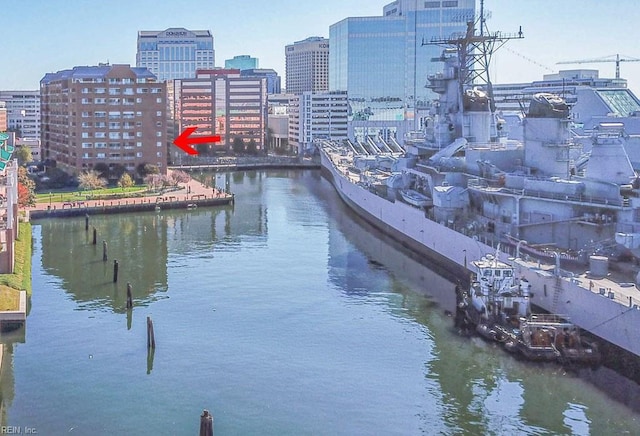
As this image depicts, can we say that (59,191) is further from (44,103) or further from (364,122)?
(364,122)

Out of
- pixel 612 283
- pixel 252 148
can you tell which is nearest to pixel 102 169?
pixel 252 148

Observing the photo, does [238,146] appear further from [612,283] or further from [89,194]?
[612,283]

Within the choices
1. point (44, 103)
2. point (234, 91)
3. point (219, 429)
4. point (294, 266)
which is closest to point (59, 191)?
point (44, 103)

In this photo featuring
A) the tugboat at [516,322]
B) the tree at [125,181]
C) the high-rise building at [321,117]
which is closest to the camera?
the tugboat at [516,322]

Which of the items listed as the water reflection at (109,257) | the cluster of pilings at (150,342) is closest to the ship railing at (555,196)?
the water reflection at (109,257)

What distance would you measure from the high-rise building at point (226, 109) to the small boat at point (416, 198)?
54.4 metres

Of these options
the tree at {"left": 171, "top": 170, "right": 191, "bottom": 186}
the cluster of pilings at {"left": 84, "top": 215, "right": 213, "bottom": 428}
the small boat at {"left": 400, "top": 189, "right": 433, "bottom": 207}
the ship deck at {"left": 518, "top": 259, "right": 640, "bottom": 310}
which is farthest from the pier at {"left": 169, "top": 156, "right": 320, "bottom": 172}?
the ship deck at {"left": 518, "top": 259, "right": 640, "bottom": 310}

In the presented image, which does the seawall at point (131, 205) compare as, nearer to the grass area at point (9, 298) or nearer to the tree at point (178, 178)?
the tree at point (178, 178)

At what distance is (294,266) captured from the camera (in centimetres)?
2880

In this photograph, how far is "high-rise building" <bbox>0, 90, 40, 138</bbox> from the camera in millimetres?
104188

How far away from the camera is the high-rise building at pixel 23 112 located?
10419cm

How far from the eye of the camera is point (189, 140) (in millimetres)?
83812

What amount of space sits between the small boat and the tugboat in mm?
10425

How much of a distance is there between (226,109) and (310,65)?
65.8 meters
